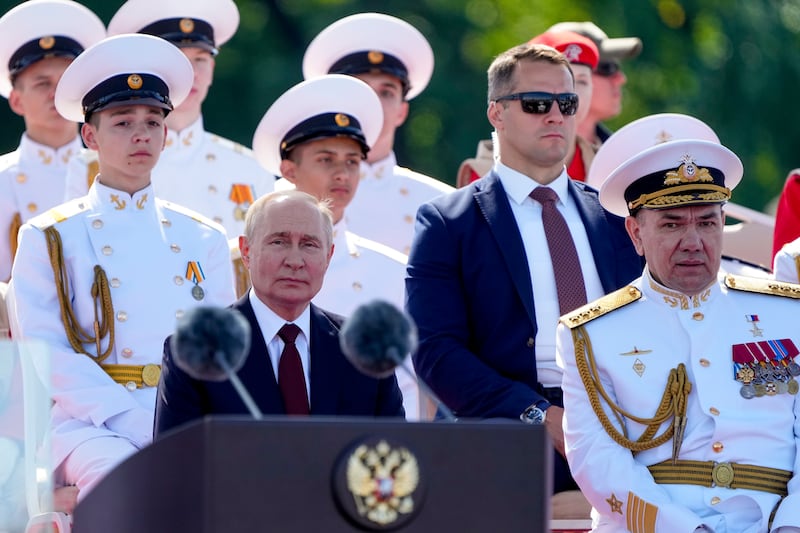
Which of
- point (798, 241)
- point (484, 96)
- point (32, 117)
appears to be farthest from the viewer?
point (484, 96)

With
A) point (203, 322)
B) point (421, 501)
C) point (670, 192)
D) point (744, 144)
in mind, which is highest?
point (744, 144)

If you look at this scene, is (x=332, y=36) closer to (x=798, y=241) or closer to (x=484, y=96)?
(x=798, y=241)

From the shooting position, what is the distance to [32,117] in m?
8.12

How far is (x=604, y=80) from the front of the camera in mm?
9133

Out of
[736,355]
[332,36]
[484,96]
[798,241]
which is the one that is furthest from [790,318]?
[484,96]

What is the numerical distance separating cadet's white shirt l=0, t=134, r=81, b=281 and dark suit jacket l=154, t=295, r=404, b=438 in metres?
2.63

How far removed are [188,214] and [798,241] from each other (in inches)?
88.4

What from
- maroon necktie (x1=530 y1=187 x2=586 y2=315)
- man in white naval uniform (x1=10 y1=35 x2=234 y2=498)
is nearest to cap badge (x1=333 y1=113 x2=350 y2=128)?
man in white naval uniform (x1=10 y1=35 x2=234 y2=498)

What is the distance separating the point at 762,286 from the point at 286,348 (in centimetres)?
149

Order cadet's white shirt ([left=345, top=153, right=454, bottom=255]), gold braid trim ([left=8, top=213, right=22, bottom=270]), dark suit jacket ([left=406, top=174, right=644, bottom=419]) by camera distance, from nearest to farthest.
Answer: dark suit jacket ([left=406, top=174, right=644, bottom=419]) < gold braid trim ([left=8, top=213, right=22, bottom=270]) < cadet's white shirt ([left=345, top=153, right=454, bottom=255])

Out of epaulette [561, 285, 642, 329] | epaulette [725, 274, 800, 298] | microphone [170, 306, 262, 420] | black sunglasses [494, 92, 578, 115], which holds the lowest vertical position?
microphone [170, 306, 262, 420]

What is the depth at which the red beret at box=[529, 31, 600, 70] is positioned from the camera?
326 inches

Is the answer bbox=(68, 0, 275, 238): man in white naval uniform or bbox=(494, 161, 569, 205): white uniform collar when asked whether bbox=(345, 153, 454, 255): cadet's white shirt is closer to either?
bbox=(68, 0, 275, 238): man in white naval uniform

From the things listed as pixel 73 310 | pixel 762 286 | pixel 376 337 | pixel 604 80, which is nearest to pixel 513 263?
pixel 762 286
